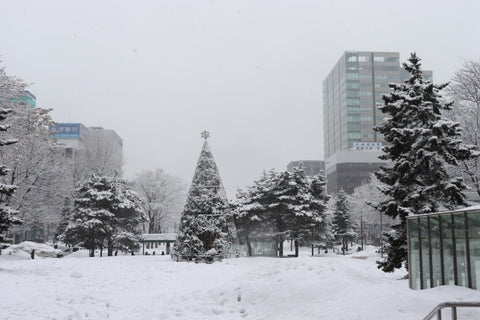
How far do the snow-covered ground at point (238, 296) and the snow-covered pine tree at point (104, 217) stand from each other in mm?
18923

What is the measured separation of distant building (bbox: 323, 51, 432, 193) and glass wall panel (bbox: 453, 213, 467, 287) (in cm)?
12844

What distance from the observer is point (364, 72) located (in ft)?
492

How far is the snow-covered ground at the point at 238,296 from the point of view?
1102cm

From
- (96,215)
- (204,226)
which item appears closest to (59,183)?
(96,215)

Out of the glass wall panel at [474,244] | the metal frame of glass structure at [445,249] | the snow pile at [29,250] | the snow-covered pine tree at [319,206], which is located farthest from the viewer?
the snow-covered pine tree at [319,206]

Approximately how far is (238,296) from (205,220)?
53.2 feet

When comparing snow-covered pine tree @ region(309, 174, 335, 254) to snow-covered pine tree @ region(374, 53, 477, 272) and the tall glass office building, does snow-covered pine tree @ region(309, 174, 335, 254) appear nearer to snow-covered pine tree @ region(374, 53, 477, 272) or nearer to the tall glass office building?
snow-covered pine tree @ region(374, 53, 477, 272)

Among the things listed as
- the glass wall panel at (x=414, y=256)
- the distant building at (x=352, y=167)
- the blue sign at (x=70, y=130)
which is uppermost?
the blue sign at (x=70, y=130)

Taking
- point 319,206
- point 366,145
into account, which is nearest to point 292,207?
point 319,206

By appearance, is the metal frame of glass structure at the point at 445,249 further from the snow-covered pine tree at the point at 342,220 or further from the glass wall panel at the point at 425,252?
the snow-covered pine tree at the point at 342,220

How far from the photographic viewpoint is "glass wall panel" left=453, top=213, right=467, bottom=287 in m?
11.9

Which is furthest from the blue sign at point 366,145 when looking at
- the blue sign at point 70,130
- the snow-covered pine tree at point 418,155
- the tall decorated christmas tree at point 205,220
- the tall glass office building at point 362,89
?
the snow-covered pine tree at point 418,155

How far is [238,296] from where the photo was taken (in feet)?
47.3

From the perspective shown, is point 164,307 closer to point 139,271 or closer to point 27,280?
point 27,280
